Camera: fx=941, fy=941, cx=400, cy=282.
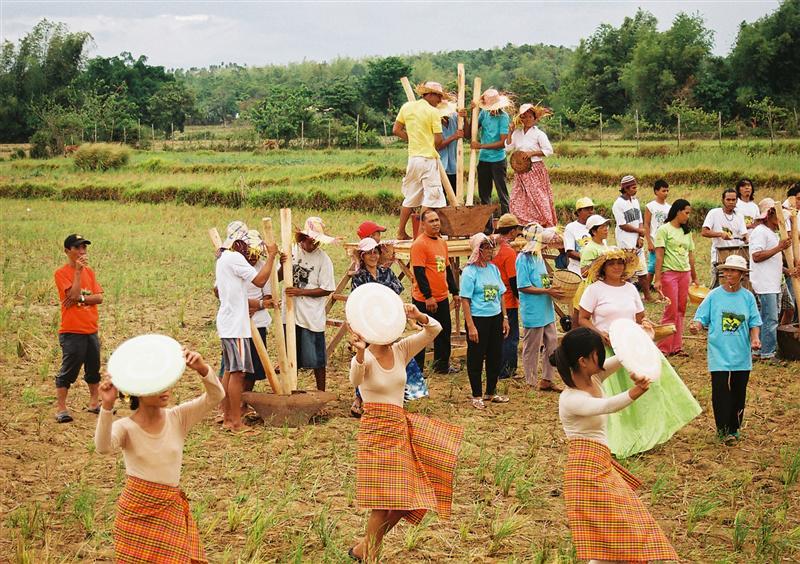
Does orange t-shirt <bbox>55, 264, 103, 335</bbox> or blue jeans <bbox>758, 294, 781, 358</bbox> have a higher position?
orange t-shirt <bbox>55, 264, 103, 335</bbox>

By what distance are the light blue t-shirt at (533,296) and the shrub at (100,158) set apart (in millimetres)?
29430

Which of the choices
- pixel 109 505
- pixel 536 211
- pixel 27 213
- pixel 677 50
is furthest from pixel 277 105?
pixel 109 505

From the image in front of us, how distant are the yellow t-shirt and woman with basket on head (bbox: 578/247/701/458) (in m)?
3.76

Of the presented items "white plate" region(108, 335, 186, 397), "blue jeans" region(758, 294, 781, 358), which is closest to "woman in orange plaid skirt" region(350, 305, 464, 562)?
"white plate" region(108, 335, 186, 397)

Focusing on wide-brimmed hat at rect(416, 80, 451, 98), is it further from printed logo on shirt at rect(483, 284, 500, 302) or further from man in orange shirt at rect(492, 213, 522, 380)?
printed logo on shirt at rect(483, 284, 500, 302)

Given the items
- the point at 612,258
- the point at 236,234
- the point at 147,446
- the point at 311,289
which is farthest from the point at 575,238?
the point at 147,446

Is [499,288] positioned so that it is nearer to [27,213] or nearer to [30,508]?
[30,508]

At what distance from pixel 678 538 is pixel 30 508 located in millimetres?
4057

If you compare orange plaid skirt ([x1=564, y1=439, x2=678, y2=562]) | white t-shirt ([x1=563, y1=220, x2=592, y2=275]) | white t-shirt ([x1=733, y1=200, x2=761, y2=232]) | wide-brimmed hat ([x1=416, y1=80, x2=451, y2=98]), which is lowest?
orange plaid skirt ([x1=564, y1=439, x2=678, y2=562])

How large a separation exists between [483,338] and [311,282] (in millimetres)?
1616

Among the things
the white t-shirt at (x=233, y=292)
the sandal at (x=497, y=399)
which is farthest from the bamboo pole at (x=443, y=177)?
the white t-shirt at (x=233, y=292)

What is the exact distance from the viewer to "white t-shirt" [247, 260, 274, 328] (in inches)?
316

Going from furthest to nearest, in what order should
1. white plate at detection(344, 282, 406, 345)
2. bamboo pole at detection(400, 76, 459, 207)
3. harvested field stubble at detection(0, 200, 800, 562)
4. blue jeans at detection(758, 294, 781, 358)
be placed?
1. bamboo pole at detection(400, 76, 459, 207)
2. blue jeans at detection(758, 294, 781, 358)
3. harvested field stubble at detection(0, 200, 800, 562)
4. white plate at detection(344, 282, 406, 345)

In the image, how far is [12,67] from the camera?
199 ft
